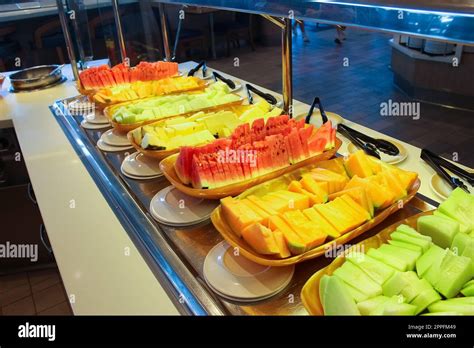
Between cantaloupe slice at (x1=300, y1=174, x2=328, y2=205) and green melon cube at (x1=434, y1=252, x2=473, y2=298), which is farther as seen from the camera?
cantaloupe slice at (x1=300, y1=174, x2=328, y2=205)

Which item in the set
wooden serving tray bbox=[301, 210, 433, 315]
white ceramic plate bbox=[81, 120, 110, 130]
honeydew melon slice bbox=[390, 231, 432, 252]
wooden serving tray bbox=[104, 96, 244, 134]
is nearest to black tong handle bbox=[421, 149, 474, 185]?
wooden serving tray bbox=[301, 210, 433, 315]

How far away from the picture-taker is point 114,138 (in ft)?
5.06

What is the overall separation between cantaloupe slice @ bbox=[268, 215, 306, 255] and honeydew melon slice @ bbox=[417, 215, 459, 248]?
26 centimetres

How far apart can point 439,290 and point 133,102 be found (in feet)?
4.56

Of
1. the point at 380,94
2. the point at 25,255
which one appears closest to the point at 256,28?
the point at 380,94

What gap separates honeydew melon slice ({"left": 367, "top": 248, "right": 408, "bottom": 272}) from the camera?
735mm

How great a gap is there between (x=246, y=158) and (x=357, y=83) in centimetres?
447

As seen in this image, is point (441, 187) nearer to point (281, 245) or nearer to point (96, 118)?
point (281, 245)

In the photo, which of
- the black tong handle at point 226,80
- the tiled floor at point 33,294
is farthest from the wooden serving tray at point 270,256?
the tiled floor at point 33,294

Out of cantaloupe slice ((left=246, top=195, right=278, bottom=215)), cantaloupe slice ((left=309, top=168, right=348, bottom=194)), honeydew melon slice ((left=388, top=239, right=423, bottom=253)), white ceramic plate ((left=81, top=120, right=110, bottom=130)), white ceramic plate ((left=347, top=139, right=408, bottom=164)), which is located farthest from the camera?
white ceramic plate ((left=81, top=120, right=110, bottom=130))

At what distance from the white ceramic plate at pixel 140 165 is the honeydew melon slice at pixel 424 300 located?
822 mm

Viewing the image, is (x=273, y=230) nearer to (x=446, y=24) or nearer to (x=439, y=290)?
(x=439, y=290)

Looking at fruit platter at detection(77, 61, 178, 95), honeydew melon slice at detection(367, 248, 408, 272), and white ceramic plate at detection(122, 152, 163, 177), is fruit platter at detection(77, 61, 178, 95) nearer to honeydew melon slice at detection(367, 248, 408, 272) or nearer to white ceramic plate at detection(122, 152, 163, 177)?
white ceramic plate at detection(122, 152, 163, 177)

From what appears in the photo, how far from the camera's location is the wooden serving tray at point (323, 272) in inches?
26.9
